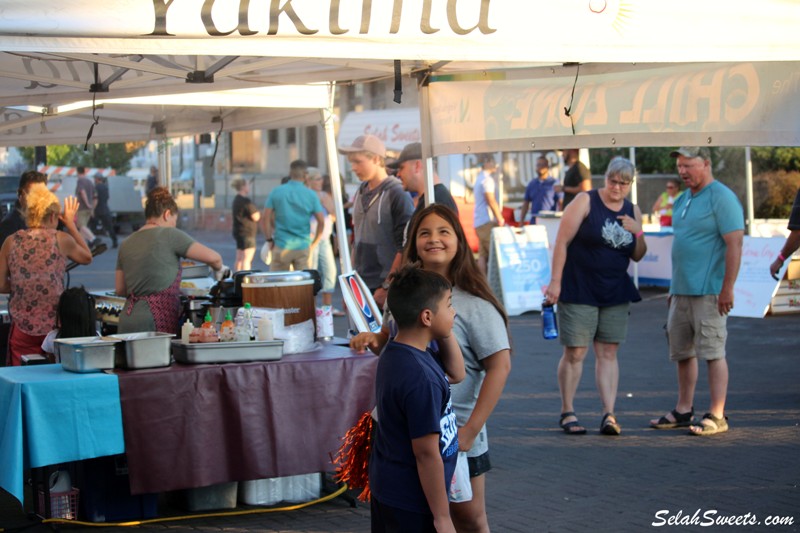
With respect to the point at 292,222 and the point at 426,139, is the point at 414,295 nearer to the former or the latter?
the point at 426,139

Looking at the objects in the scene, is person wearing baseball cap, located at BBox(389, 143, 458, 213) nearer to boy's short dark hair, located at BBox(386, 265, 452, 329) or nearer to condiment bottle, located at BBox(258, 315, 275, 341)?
condiment bottle, located at BBox(258, 315, 275, 341)

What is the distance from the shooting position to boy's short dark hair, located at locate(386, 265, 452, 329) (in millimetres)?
3500

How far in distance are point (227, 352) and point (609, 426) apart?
306cm

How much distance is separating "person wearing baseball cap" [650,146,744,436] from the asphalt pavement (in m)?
0.33

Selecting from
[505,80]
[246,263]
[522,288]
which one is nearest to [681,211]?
[505,80]

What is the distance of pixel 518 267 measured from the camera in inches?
549

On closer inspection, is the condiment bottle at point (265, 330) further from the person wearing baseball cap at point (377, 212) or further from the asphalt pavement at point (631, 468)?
the person wearing baseball cap at point (377, 212)

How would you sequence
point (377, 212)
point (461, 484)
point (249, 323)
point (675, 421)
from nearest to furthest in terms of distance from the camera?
point (461, 484)
point (249, 323)
point (377, 212)
point (675, 421)

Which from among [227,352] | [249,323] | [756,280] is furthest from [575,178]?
[227,352]

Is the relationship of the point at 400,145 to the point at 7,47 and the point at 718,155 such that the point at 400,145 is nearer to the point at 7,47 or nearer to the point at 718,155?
the point at 718,155

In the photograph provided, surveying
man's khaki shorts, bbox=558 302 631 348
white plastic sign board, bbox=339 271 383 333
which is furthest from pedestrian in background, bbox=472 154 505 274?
white plastic sign board, bbox=339 271 383 333

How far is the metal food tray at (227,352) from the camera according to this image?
218 inches

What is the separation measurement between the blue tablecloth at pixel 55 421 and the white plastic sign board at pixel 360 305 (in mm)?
1580

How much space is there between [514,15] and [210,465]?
275 cm
